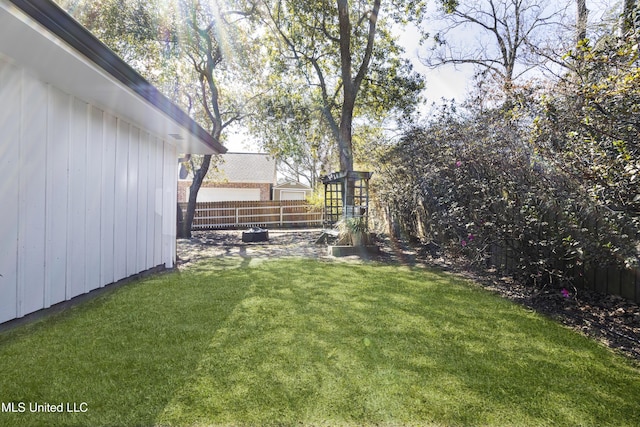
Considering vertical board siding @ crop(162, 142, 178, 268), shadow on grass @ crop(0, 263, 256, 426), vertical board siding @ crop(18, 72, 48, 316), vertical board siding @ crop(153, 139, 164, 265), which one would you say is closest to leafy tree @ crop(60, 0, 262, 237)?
vertical board siding @ crop(162, 142, 178, 268)

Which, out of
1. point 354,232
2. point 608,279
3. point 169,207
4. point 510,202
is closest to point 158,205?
point 169,207

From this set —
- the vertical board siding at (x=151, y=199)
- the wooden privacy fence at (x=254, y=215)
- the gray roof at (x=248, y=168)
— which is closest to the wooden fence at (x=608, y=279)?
the vertical board siding at (x=151, y=199)

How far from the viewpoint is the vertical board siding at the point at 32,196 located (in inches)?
129

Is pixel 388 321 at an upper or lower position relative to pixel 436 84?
lower

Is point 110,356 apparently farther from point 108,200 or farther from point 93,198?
point 108,200

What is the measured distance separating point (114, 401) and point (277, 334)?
1.41 meters

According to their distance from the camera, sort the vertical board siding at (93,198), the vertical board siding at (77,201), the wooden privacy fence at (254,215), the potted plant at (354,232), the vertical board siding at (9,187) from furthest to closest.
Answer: the wooden privacy fence at (254,215), the potted plant at (354,232), the vertical board siding at (93,198), the vertical board siding at (77,201), the vertical board siding at (9,187)

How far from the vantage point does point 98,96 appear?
12.8 feet

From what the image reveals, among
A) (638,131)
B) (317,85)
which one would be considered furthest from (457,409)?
(317,85)

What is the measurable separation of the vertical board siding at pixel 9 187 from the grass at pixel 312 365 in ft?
1.18

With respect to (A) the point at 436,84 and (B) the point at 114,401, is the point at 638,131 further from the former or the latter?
(A) the point at 436,84

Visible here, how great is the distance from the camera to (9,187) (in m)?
3.14

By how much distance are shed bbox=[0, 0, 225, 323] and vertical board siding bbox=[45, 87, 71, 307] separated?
1cm

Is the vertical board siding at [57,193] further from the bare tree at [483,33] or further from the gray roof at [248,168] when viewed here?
the gray roof at [248,168]
